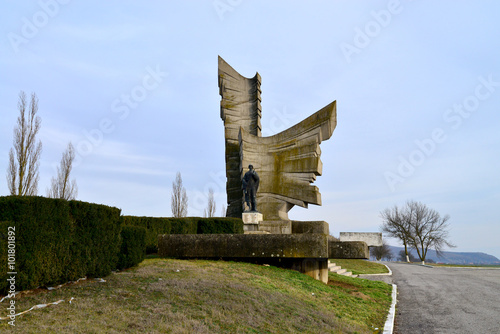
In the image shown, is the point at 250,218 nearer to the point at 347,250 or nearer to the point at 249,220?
A: the point at 249,220

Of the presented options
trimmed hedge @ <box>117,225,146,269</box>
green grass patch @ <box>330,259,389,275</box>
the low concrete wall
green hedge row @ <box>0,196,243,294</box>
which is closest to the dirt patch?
the low concrete wall

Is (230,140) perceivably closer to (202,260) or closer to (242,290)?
(202,260)

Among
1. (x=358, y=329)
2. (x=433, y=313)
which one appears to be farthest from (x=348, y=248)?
(x=358, y=329)

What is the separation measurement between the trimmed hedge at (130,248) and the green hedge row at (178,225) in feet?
9.27

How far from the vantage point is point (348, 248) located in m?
10.8

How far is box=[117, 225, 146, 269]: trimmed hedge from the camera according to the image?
7645mm

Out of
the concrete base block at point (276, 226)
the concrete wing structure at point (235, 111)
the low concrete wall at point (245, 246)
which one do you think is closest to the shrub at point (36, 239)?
the low concrete wall at point (245, 246)

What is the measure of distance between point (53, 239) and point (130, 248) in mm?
2540

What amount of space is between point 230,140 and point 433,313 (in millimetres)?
15037

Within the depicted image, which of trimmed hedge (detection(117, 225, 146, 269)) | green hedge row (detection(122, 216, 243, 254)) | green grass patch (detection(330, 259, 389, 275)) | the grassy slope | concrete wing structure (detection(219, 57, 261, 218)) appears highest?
concrete wing structure (detection(219, 57, 261, 218))

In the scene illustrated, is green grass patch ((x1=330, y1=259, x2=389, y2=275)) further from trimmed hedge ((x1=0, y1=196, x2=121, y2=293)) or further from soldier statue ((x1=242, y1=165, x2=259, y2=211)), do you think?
trimmed hedge ((x1=0, y1=196, x2=121, y2=293))

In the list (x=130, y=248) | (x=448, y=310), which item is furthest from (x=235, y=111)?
(x=448, y=310)

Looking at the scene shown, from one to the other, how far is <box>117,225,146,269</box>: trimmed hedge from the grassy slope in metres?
0.25

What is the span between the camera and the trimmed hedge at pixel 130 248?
301 inches
